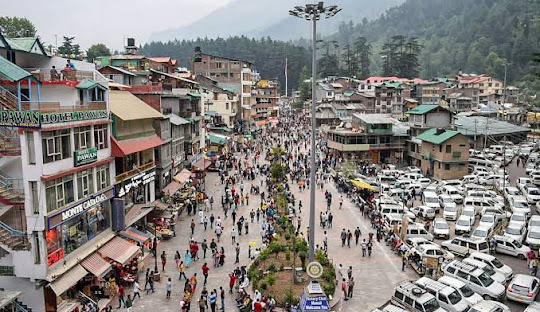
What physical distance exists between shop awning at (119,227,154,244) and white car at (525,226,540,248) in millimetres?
23005

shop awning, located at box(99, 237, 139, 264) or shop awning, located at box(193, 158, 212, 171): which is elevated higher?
shop awning, located at box(193, 158, 212, 171)

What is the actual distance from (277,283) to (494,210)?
20616 millimetres

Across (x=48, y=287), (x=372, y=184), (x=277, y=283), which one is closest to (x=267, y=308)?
(x=277, y=283)

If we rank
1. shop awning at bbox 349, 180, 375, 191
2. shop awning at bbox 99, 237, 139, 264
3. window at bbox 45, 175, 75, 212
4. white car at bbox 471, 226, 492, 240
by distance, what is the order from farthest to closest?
shop awning at bbox 349, 180, 375, 191
white car at bbox 471, 226, 492, 240
shop awning at bbox 99, 237, 139, 264
window at bbox 45, 175, 75, 212

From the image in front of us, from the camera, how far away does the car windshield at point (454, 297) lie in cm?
2023

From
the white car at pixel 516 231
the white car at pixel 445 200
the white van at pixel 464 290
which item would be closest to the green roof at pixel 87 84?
the white van at pixel 464 290

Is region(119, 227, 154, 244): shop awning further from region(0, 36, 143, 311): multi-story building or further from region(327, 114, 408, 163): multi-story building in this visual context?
region(327, 114, 408, 163): multi-story building

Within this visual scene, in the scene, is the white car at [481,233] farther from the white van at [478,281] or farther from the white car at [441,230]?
the white van at [478,281]

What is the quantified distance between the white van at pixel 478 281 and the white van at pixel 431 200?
1485 centimetres

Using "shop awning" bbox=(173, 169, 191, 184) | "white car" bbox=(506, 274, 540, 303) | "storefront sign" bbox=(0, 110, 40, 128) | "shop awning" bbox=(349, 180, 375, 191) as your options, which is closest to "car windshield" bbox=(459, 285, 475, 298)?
"white car" bbox=(506, 274, 540, 303)

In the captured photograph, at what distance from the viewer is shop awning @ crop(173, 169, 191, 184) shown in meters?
38.3

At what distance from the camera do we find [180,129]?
40.3 metres

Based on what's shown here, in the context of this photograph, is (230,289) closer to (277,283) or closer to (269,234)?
(277,283)

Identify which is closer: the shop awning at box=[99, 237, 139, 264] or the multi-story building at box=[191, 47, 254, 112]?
the shop awning at box=[99, 237, 139, 264]
